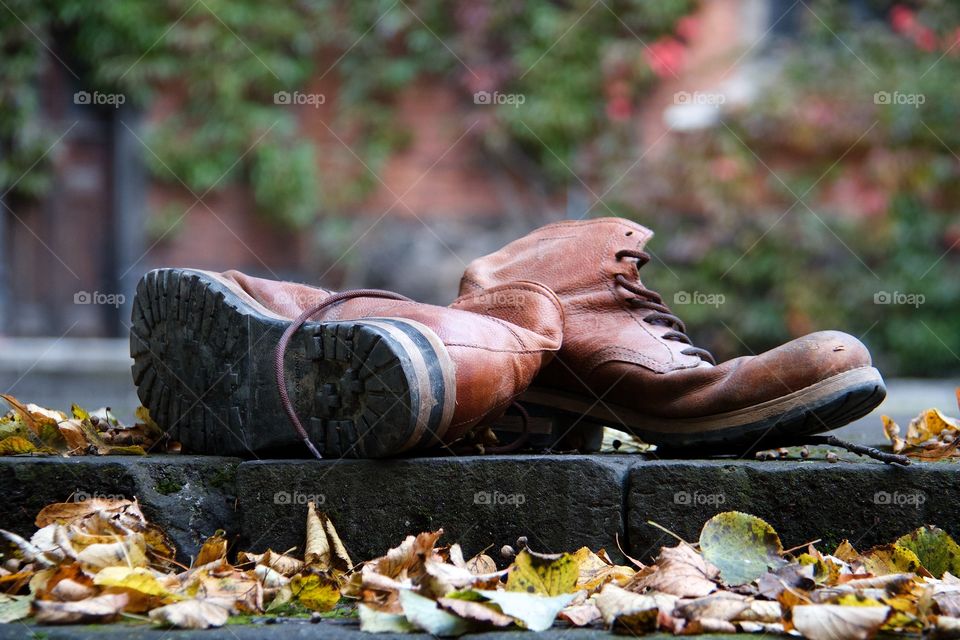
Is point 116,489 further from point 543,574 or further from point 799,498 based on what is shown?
point 799,498

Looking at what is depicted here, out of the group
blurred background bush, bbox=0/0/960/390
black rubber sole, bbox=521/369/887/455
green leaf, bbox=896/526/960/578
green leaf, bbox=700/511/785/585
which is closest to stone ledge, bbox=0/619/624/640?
green leaf, bbox=700/511/785/585

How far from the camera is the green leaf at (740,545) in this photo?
→ 55.6 inches

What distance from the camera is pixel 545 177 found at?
6371mm

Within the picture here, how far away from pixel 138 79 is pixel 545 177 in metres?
2.58

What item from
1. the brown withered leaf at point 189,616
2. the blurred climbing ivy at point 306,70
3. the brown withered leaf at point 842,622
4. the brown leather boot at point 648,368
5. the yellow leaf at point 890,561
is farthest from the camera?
the blurred climbing ivy at point 306,70

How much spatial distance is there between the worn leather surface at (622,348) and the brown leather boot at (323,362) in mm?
82

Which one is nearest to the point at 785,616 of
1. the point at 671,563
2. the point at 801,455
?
the point at 671,563

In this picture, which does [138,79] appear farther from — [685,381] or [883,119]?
[685,381]

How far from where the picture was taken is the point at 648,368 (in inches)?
70.8

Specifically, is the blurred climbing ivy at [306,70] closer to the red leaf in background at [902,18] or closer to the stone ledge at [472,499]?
the red leaf in background at [902,18]

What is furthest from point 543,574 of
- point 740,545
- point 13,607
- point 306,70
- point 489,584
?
point 306,70

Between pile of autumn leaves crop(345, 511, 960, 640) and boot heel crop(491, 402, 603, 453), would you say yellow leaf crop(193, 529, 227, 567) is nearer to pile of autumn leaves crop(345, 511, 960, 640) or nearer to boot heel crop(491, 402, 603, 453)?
pile of autumn leaves crop(345, 511, 960, 640)

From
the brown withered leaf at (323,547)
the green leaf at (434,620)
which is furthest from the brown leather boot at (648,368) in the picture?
the green leaf at (434,620)

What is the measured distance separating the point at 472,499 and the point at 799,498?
19.0 inches
